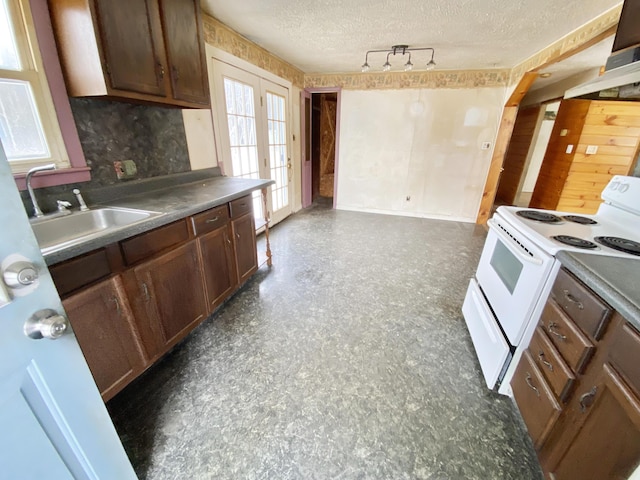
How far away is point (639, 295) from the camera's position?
2.63ft

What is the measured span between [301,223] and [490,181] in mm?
3002

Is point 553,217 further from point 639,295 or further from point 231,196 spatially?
point 231,196

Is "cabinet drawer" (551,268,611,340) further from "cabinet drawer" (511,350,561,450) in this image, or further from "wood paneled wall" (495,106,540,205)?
"wood paneled wall" (495,106,540,205)

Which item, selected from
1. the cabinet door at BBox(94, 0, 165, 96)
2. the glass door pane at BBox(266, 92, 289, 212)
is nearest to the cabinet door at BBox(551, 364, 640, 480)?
the cabinet door at BBox(94, 0, 165, 96)

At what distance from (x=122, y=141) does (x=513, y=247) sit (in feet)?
8.03

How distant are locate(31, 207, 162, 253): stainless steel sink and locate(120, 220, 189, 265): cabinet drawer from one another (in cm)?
9

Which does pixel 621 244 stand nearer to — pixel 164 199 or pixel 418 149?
pixel 164 199

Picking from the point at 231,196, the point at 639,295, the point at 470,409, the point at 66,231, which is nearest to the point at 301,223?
the point at 231,196

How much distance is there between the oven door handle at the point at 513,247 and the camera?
3.90 ft

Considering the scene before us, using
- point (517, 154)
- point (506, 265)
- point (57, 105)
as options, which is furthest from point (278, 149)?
point (517, 154)

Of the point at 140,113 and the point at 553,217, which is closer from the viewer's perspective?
the point at 553,217

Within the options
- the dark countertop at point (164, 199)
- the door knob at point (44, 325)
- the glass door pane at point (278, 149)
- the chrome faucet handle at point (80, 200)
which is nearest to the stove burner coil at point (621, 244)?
the door knob at point (44, 325)

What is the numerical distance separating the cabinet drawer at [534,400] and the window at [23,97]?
102 inches

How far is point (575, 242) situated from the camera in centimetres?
117
